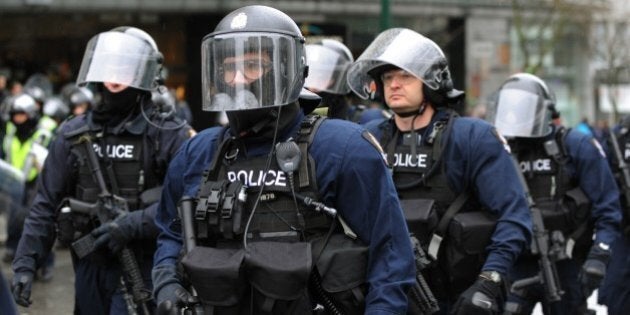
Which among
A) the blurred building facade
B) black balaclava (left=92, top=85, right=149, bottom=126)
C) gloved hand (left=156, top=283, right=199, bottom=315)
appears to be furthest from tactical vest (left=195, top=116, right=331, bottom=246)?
the blurred building facade

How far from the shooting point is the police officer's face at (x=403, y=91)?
5113 millimetres

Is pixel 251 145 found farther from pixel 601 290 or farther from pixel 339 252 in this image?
pixel 601 290

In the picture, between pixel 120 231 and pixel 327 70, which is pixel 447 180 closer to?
pixel 120 231

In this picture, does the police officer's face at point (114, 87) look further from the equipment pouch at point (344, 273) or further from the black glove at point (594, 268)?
A: the black glove at point (594, 268)

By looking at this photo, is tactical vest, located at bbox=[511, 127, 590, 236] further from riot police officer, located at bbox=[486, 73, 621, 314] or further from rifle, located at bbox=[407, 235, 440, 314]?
rifle, located at bbox=[407, 235, 440, 314]

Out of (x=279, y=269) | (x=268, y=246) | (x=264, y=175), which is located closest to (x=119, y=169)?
(x=264, y=175)

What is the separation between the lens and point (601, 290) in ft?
22.2

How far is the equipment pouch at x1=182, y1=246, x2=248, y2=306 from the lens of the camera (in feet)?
10.4

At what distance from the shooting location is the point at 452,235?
486 cm

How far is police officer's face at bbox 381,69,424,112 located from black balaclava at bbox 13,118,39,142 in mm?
7007

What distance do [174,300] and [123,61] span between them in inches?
93.3

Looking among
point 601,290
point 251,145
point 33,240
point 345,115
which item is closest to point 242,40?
point 251,145

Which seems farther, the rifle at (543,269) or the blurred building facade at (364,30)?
the blurred building facade at (364,30)

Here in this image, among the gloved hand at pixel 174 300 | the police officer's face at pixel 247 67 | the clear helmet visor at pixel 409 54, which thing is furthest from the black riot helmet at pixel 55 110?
the police officer's face at pixel 247 67
